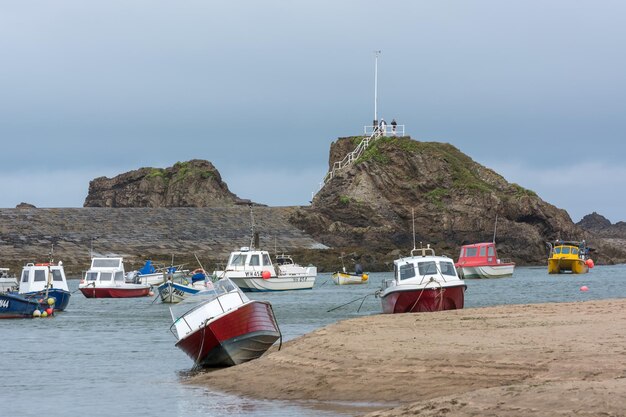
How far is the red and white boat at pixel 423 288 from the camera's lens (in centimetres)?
3438

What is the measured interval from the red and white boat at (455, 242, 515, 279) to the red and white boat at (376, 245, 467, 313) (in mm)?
46159

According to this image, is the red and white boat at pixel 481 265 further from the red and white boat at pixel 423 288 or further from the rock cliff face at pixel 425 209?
the red and white boat at pixel 423 288

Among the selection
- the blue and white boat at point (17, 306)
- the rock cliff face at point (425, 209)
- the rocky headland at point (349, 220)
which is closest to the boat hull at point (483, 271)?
the rocky headland at point (349, 220)

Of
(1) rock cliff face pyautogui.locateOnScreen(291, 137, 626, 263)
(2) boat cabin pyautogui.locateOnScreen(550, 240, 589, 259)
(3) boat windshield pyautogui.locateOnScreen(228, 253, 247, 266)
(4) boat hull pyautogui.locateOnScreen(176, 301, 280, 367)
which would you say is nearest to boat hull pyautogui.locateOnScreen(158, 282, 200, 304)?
(3) boat windshield pyautogui.locateOnScreen(228, 253, 247, 266)

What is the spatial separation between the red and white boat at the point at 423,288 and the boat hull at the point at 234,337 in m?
8.46

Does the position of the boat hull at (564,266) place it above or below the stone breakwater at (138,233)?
below

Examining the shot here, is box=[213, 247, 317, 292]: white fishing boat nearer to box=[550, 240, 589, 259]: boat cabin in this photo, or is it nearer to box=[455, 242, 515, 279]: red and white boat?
box=[455, 242, 515, 279]: red and white boat

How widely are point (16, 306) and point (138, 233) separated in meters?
63.2

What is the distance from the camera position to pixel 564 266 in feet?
299

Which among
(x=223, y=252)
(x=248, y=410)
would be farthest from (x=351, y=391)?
(x=223, y=252)

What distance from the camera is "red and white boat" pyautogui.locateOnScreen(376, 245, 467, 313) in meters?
34.4

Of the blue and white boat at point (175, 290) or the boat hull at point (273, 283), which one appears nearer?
the blue and white boat at point (175, 290)

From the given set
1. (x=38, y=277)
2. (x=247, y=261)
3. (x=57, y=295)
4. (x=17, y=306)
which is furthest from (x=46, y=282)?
(x=247, y=261)

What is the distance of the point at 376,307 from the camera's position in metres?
48.2
